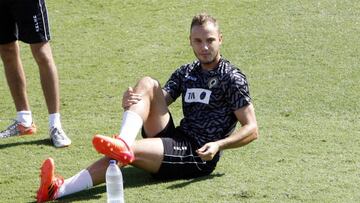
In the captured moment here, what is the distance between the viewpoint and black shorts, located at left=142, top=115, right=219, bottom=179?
17.8 feet

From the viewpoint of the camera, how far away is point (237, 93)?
5.47 meters

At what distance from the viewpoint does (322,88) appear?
25.1 ft

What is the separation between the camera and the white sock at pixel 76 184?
17.2 ft

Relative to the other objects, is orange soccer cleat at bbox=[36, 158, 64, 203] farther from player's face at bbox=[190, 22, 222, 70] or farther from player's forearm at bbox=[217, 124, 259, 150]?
player's face at bbox=[190, 22, 222, 70]

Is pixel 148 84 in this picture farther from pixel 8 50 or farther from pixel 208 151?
pixel 8 50

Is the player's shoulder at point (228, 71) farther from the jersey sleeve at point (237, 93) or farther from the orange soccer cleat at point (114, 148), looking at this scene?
the orange soccer cleat at point (114, 148)

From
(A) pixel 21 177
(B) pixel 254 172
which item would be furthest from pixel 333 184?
(A) pixel 21 177

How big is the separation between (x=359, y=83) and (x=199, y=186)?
2888 mm

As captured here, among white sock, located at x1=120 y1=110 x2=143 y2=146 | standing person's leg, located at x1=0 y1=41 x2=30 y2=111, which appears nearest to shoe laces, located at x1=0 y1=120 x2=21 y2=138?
standing person's leg, located at x1=0 y1=41 x2=30 y2=111

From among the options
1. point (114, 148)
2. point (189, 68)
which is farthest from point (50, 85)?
point (114, 148)

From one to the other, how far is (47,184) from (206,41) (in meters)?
1.34

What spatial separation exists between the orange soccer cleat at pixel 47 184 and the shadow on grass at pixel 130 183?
0.24ft

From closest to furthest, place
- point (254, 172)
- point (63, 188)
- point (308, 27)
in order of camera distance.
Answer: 1. point (63, 188)
2. point (254, 172)
3. point (308, 27)

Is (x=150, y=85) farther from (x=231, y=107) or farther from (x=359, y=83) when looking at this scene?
(x=359, y=83)
